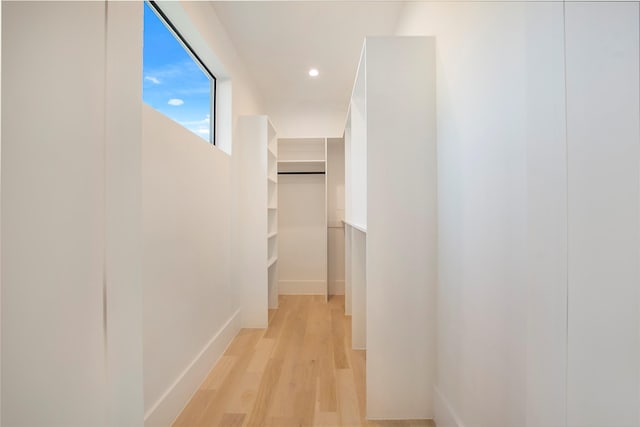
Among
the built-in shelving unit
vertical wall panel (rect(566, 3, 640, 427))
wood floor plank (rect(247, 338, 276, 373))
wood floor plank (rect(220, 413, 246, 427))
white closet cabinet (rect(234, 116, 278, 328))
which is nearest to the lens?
vertical wall panel (rect(566, 3, 640, 427))

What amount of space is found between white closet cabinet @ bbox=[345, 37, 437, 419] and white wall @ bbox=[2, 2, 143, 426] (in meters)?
1.14

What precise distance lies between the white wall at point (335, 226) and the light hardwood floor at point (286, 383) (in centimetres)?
128

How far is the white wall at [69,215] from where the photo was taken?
51cm

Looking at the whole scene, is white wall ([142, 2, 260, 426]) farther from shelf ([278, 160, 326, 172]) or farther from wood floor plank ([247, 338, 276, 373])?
shelf ([278, 160, 326, 172])

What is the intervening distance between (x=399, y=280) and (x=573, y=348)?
0.94 m

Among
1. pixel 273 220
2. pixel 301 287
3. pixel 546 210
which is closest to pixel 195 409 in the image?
pixel 546 210

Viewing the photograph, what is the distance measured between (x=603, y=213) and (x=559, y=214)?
0.07 metres

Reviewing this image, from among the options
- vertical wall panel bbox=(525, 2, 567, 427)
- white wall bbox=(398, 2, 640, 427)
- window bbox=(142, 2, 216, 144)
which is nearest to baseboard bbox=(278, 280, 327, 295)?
window bbox=(142, 2, 216, 144)

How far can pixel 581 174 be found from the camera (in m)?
0.68

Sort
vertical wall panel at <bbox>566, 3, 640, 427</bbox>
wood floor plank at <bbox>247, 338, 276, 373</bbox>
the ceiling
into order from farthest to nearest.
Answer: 1. the ceiling
2. wood floor plank at <bbox>247, 338, 276, 373</bbox>
3. vertical wall panel at <bbox>566, 3, 640, 427</bbox>

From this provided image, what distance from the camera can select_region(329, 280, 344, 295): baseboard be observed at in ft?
14.4

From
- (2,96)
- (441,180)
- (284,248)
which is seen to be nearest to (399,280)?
(441,180)

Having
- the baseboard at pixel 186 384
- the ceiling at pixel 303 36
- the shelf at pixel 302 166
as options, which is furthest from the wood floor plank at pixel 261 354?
the ceiling at pixel 303 36

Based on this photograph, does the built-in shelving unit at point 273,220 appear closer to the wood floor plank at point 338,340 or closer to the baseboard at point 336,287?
the wood floor plank at point 338,340
